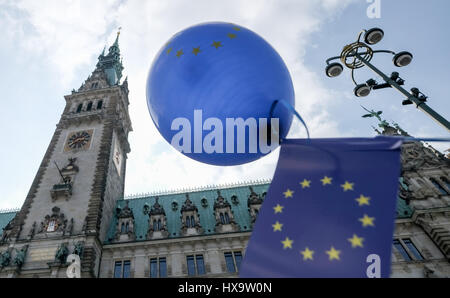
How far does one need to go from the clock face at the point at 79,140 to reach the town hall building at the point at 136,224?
117 mm

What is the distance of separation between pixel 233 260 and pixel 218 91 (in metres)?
21.7

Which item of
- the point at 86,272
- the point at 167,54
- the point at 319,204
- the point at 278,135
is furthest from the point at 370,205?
the point at 86,272

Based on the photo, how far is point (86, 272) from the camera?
20984 millimetres

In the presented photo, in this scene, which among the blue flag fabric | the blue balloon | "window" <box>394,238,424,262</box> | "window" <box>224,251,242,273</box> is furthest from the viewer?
"window" <box>224,251,242,273</box>

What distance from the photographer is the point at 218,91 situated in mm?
4152

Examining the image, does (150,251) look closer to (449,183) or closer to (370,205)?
(370,205)

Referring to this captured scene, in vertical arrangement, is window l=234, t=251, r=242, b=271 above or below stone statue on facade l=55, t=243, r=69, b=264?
below

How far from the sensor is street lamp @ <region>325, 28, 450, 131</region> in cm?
829

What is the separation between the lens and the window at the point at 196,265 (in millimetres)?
22719

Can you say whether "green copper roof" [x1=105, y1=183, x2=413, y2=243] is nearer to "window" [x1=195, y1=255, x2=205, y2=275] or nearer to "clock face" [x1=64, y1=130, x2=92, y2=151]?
"window" [x1=195, y1=255, x2=205, y2=275]

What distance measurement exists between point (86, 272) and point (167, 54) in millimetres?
21660

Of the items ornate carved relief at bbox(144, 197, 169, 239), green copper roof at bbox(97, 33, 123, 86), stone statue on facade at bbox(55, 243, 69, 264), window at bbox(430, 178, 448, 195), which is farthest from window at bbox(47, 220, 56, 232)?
window at bbox(430, 178, 448, 195)

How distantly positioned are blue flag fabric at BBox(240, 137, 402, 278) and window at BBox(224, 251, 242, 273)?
2057cm

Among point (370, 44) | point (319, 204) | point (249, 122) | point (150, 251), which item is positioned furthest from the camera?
point (150, 251)
